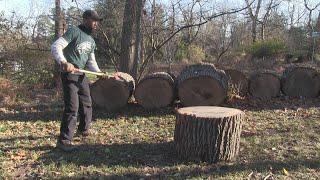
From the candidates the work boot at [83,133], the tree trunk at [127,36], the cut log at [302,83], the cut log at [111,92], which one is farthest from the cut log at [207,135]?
the tree trunk at [127,36]

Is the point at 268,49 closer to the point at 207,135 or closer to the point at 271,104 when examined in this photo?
the point at 271,104

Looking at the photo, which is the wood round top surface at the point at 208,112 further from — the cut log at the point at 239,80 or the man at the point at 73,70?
the cut log at the point at 239,80

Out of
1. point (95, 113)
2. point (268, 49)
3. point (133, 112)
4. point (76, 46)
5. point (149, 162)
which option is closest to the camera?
point (149, 162)

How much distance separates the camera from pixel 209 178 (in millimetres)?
5215

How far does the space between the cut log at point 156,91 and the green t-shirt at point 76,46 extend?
2.48 meters

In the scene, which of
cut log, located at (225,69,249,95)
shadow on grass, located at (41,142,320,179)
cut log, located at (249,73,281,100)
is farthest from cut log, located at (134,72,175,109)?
shadow on grass, located at (41,142,320,179)

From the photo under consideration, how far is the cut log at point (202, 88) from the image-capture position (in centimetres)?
862

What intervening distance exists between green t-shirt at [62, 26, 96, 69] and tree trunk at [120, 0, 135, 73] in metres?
4.80

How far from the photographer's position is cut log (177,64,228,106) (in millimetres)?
8617

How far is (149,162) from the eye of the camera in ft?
19.1

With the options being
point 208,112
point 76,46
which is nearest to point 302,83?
point 208,112

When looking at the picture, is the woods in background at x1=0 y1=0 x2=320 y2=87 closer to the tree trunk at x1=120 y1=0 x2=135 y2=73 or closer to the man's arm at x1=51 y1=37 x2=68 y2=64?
the tree trunk at x1=120 y1=0 x2=135 y2=73

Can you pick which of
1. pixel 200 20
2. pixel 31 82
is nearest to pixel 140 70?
pixel 200 20

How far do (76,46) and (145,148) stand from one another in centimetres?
173
